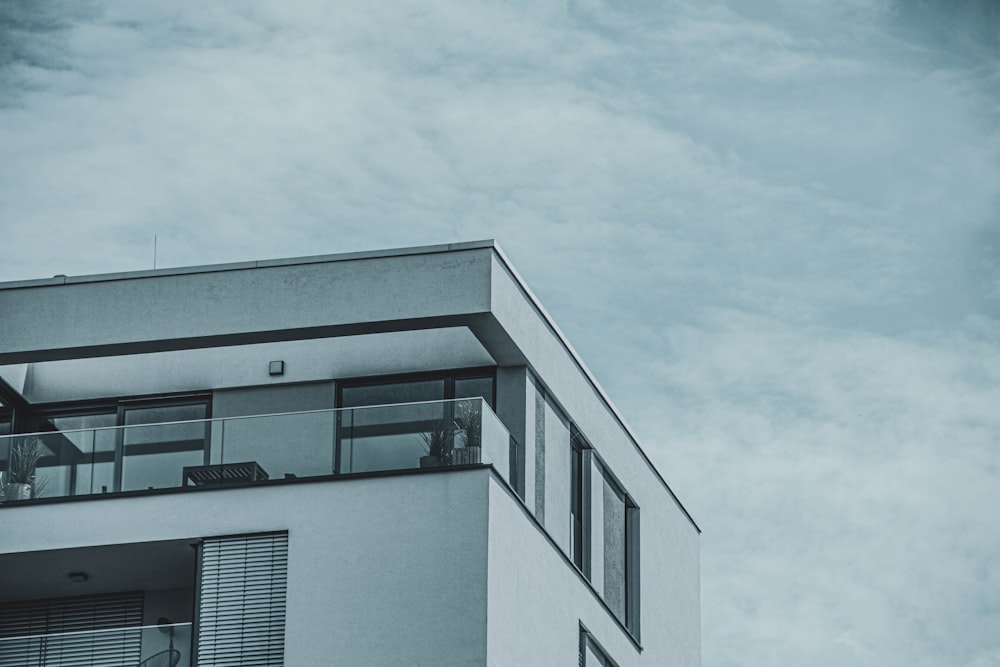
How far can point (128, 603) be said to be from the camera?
25391 mm

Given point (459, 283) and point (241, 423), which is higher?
point (459, 283)

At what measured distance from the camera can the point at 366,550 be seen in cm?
2280

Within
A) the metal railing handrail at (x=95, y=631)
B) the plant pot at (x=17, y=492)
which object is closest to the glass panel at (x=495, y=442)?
the metal railing handrail at (x=95, y=631)

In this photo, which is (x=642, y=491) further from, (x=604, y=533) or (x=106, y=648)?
(x=106, y=648)

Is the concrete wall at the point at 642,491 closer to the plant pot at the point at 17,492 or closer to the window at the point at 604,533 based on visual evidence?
the window at the point at 604,533

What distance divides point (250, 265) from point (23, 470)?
150 inches

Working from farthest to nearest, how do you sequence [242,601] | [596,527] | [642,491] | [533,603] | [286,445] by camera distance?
[642,491], [596,527], [533,603], [286,445], [242,601]

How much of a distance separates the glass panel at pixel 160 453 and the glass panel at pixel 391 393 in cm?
268

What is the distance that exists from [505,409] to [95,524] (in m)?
5.35

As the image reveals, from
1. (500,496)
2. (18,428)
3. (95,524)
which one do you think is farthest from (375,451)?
(18,428)

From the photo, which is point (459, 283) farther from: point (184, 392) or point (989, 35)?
point (989, 35)

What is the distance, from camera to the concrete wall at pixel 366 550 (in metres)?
22.2

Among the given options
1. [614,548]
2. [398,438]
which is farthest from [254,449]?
[614,548]

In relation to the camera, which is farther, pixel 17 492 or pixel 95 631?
pixel 17 492
